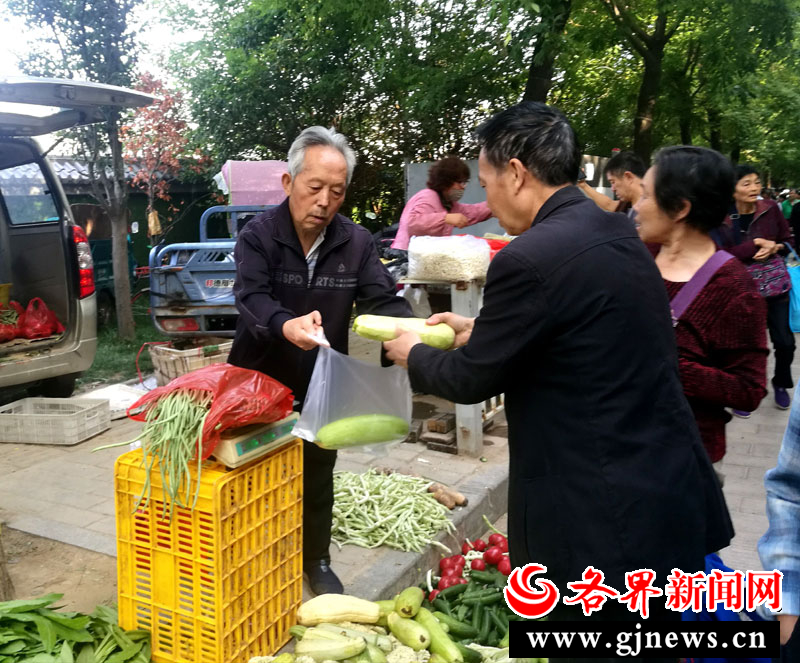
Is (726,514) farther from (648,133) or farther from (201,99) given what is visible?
(201,99)

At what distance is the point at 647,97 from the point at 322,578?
1273 centimetres

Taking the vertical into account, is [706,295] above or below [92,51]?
below

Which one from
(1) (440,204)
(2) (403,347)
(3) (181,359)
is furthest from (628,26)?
(2) (403,347)

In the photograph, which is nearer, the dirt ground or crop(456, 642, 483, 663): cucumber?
crop(456, 642, 483, 663): cucumber

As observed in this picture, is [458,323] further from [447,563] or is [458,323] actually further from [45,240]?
[45,240]

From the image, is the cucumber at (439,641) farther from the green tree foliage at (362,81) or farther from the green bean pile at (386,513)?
→ the green tree foliage at (362,81)

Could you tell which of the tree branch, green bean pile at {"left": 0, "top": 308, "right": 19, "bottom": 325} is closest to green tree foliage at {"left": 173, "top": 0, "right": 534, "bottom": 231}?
the tree branch

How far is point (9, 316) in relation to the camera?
659 centimetres

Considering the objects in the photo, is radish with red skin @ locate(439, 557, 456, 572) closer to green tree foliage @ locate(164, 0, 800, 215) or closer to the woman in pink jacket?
the woman in pink jacket

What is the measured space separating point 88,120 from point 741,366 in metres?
5.45

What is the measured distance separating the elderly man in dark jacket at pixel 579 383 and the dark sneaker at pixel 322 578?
1543 millimetres

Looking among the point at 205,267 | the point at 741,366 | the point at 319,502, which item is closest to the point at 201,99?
the point at 205,267

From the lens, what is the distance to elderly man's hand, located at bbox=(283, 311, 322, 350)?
2705mm

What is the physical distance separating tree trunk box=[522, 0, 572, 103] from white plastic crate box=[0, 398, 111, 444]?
6763mm
